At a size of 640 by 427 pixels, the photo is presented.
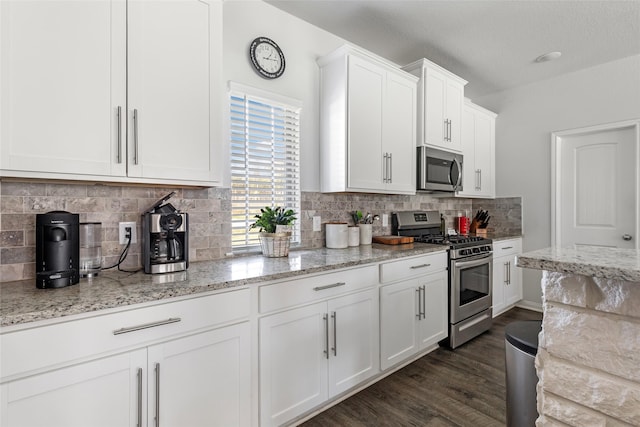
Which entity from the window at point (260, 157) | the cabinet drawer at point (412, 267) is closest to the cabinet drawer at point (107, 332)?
the window at point (260, 157)

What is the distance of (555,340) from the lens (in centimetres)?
90

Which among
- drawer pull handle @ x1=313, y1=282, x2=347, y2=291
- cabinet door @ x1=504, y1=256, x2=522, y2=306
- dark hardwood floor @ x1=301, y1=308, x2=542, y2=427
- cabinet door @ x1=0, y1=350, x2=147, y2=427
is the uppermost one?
drawer pull handle @ x1=313, y1=282, x2=347, y2=291

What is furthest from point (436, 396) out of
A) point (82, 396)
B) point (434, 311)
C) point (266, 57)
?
point (266, 57)

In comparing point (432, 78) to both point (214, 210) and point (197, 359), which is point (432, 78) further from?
point (197, 359)

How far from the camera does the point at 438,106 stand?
3201 millimetres

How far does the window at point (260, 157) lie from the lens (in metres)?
2.28

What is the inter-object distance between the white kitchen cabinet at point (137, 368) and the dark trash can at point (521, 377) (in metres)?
1.16

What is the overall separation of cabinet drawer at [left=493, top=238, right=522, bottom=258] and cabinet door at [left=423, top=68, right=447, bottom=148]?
4.41 feet

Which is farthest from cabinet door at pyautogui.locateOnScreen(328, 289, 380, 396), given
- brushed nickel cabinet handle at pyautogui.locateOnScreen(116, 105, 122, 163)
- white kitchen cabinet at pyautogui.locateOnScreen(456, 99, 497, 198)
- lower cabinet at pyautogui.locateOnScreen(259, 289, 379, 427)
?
white kitchen cabinet at pyautogui.locateOnScreen(456, 99, 497, 198)

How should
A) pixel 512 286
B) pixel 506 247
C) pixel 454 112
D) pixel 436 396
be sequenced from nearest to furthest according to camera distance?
pixel 436 396 → pixel 454 112 → pixel 506 247 → pixel 512 286

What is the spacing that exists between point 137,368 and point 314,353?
3.02 feet

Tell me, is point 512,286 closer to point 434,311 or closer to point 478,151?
point 478,151

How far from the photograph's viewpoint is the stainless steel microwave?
311 cm

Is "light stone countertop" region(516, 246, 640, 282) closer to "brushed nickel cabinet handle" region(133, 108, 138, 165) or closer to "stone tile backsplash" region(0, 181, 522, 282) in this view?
"brushed nickel cabinet handle" region(133, 108, 138, 165)
